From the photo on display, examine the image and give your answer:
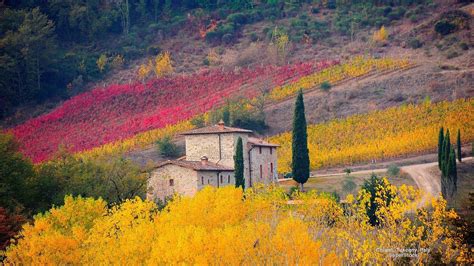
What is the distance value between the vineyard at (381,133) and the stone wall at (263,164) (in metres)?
5.10

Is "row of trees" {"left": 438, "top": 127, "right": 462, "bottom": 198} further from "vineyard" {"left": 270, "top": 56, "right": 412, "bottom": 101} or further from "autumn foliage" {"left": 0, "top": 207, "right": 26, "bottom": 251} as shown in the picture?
"vineyard" {"left": 270, "top": 56, "right": 412, "bottom": 101}

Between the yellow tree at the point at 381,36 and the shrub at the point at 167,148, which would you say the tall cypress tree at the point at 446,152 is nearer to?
the shrub at the point at 167,148

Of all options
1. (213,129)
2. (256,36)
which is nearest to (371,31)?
(256,36)

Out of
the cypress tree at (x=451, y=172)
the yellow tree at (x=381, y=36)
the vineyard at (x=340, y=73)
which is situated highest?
the yellow tree at (x=381, y=36)

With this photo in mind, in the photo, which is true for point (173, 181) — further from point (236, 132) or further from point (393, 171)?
point (393, 171)

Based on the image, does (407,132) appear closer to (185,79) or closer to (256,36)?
(185,79)

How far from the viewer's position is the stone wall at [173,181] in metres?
50.0

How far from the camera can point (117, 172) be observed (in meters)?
49.8

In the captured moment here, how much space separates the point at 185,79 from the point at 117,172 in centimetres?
4422

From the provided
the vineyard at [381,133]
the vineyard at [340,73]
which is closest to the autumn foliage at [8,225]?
the vineyard at [381,133]

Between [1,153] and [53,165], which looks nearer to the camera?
[1,153]

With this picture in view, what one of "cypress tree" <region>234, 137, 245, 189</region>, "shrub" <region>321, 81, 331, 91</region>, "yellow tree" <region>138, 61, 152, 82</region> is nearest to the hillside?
"cypress tree" <region>234, 137, 245, 189</region>

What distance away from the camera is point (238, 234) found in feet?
101

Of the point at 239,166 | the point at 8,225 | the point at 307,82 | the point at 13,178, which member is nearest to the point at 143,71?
the point at 307,82
